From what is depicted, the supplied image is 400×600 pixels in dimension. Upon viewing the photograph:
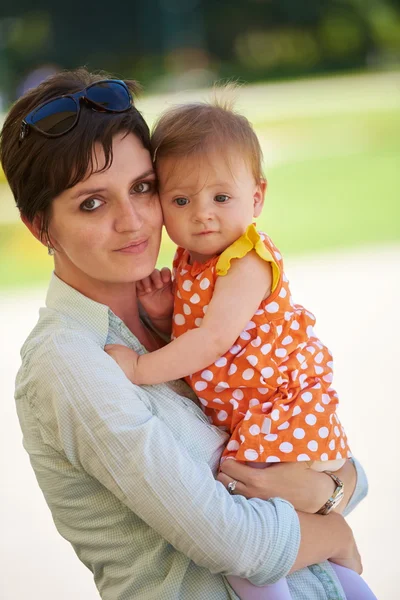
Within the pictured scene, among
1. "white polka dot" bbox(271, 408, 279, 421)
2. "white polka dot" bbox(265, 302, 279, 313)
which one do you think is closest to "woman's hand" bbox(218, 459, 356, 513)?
"white polka dot" bbox(271, 408, 279, 421)

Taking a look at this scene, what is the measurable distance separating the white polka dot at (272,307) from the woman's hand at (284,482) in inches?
14.0

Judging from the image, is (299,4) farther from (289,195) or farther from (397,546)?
(397,546)

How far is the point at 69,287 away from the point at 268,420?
55cm

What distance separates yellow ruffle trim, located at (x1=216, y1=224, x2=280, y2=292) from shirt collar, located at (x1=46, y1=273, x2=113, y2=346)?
0.28 m

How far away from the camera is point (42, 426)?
5.72 ft

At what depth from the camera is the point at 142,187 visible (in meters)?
1.97

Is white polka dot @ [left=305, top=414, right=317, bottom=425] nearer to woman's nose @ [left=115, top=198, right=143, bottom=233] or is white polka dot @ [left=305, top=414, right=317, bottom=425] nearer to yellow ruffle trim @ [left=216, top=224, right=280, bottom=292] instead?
yellow ruffle trim @ [left=216, top=224, right=280, bottom=292]

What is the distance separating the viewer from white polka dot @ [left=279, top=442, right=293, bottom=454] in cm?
191

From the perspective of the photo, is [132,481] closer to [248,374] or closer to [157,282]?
[248,374]

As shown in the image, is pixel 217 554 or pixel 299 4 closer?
pixel 217 554

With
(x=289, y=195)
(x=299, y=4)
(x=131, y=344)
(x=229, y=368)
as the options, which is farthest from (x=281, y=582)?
(x=299, y=4)

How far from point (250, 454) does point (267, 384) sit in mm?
169

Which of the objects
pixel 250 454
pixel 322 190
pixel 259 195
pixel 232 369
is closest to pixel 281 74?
pixel 322 190

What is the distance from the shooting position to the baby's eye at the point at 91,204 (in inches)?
74.0
